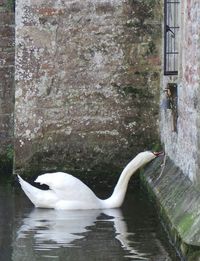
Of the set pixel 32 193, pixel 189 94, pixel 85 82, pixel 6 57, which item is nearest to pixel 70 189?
pixel 32 193

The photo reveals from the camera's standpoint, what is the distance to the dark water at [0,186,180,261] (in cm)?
756

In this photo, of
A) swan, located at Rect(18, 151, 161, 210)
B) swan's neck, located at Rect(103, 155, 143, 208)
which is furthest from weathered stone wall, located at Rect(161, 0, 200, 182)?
swan, located at Rect(18, 151, 161, 210)

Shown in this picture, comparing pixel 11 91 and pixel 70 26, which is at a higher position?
pixel 70 26

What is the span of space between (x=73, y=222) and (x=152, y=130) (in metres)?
3.10

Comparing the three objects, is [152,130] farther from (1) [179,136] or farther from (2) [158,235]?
(2) [158,235]

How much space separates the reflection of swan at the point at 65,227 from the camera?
798cm

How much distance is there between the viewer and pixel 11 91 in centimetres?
Result: 1326

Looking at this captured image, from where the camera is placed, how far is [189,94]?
28.8 feet

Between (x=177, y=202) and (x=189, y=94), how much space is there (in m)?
1.15

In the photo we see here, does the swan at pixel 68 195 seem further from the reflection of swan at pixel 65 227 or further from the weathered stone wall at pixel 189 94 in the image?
the weathered stone wall at pixel 189 94

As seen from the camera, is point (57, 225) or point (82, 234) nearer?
point (82, 234)

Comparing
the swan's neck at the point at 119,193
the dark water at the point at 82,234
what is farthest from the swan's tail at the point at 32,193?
the swan's neck at the point at 119,193

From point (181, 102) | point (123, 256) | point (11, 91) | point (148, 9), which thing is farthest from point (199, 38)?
point (11, 91)

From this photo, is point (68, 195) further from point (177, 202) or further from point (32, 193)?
point (177, 202)
